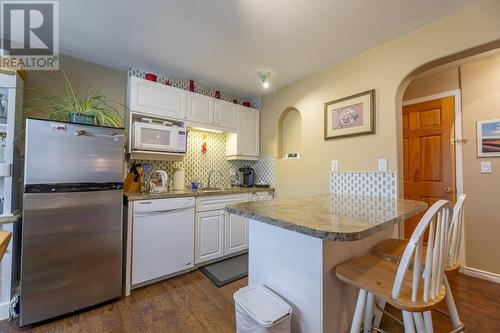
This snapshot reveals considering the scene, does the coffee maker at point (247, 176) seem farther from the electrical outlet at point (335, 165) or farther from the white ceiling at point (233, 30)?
the white ceiling at point (233, 30)

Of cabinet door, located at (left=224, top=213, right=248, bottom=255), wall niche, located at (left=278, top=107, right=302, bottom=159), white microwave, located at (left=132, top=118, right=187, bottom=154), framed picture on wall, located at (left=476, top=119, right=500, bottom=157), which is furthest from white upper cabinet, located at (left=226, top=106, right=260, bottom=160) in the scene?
framed picture on wall, located at (left=476, top=119, right=500, bottom=157)

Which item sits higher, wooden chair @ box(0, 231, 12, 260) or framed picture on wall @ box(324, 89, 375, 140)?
framed picture on wall @ box(324, 89, 375, 140)

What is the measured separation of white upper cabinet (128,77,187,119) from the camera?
2.36m

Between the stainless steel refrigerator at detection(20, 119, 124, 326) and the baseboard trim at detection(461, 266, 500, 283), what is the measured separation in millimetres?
3572

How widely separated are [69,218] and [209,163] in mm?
1825

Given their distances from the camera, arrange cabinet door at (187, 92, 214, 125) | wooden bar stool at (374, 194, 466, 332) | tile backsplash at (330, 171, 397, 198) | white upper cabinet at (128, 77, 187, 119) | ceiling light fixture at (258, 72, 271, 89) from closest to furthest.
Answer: wooden bar stool at (374, 194, 466, 332), tile backsplash at (330, 171, 397, 198), white upper cabinet at (128, 77, 187, 119), ceiling light fixture at (258, 72, 271, 89), cabinet door at (187, 92, 214, 125)

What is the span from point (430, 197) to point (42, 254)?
13.1 feet

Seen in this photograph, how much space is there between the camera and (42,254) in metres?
1.63

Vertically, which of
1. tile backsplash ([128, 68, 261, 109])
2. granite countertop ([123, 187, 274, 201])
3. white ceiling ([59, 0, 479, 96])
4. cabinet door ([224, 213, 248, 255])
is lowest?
cabinet door ([224, 213, 248, 255])

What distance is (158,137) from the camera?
248 cm

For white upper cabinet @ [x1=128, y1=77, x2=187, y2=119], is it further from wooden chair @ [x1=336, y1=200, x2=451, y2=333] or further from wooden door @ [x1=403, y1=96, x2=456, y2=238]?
wooden door @ [x1=403, y1=96, x2=456, y2=238]

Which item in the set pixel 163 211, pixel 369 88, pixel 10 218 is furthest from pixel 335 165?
pixel 10 218

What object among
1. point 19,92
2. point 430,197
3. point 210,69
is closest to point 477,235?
point 430,197

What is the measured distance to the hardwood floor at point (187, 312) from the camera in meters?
1.59
